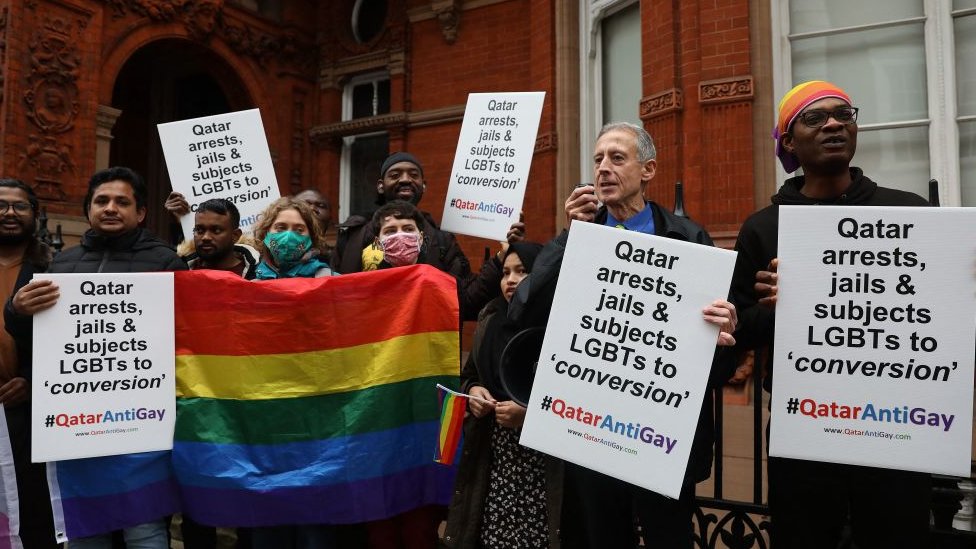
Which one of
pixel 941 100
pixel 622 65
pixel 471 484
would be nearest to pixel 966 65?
pixel 941 100

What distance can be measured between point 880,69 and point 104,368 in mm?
6023

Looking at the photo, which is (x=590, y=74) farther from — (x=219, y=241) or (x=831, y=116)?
(x=831, y=116)

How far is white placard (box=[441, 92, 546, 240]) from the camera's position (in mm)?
4207

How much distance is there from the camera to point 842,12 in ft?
18.7

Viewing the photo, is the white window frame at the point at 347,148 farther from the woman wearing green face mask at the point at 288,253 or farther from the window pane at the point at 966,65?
the window pane at the point at 966,65

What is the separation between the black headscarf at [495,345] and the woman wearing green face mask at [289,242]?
93 centimetres

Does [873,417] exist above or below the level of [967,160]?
below

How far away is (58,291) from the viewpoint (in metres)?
2.61

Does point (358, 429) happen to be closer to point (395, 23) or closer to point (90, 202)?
point (90, 202)

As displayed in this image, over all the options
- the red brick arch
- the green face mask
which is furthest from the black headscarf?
the red brick arch

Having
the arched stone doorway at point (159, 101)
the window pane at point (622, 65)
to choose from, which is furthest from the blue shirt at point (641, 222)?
the arched stone doorway at point (159, 101)

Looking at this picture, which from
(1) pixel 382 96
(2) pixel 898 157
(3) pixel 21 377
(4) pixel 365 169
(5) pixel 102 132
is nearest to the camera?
(3) pixel 21 377

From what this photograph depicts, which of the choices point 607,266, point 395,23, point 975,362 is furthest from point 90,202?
point 395,23

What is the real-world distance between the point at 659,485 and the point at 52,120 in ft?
29.4
